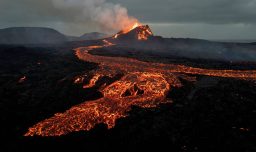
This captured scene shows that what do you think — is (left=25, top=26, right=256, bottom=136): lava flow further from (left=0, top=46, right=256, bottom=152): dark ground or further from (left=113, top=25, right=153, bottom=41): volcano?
(left=113, top=25, right=153, bottom=41): volcano

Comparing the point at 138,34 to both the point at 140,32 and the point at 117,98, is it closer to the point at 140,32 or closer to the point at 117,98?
the point at 140,32

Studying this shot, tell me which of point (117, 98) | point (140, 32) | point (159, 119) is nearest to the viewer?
point (159, 119)

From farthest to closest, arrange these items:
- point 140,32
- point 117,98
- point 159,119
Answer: point 140,32 → point 117,98 → point 159,119

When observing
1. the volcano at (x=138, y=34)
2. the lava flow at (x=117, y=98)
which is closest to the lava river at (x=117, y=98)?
the lava flow at (x=117, y=98)

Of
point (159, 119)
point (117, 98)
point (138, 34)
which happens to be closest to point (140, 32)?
point (138, 34)

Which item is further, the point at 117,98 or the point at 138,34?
the point at 138,34

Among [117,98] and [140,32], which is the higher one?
[140,32]

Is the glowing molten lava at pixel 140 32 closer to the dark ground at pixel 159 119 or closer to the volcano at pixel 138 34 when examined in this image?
the volcano at pixel 138 34

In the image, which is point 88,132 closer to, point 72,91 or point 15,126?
point 15,126
